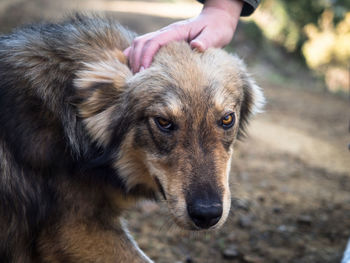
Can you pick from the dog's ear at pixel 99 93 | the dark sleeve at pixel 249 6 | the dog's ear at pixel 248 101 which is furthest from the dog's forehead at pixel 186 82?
the dark sleeve at pixel 249 6

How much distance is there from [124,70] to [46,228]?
3.94 feet

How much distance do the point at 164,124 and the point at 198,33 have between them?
0.83 meters

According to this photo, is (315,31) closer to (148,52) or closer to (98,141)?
(148,52)

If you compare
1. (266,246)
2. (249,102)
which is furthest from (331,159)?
(249,102)

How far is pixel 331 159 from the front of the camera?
6.41 metres

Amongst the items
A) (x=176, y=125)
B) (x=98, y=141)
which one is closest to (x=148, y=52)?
(x=176, y=125)

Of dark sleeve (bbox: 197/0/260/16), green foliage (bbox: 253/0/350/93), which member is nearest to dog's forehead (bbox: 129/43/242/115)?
dark sleeve (bbox: 197/0/260/16)

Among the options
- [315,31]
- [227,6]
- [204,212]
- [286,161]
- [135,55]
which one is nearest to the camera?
[204,212]

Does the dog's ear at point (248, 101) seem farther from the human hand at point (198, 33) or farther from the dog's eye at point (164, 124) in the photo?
the dog's eye at point (164, 124)

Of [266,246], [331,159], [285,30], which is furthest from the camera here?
[285,30]

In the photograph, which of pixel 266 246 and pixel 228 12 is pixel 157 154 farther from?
pixel 266 246

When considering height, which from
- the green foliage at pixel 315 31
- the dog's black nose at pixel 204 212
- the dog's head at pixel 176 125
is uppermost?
the dog's head at pixel 176 125

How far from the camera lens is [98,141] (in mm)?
2779

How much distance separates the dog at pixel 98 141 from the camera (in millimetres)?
2516
